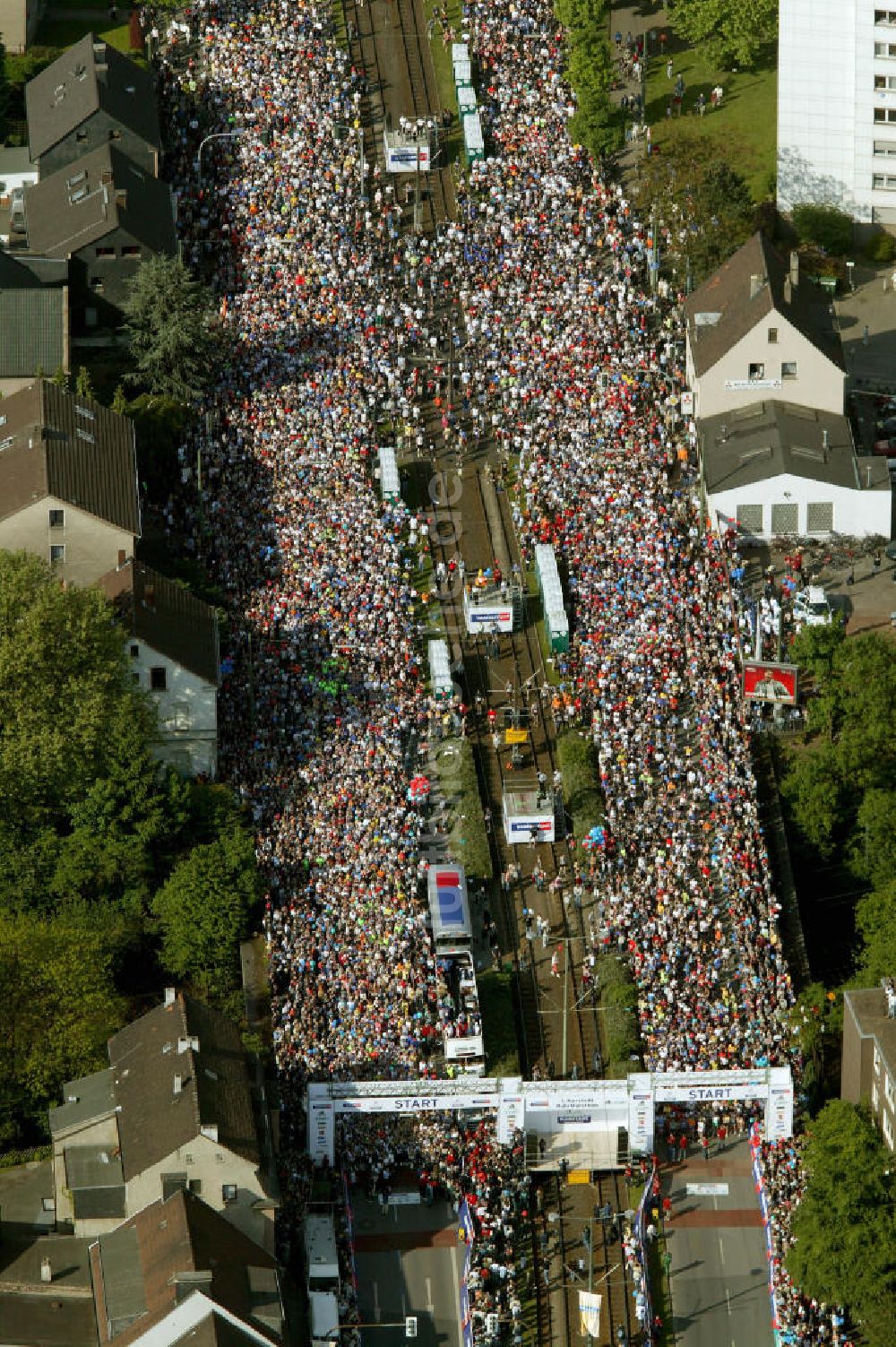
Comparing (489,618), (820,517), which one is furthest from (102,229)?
(820,517)

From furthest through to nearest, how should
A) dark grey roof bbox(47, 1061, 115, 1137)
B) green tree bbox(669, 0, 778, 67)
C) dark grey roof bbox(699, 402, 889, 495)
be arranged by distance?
green tree bbox(669, 0, 778, 67) → dark grey roof bbox(699, 402, 889, 495) → dark grey roof bbox(47, 1061, 115, 1137)

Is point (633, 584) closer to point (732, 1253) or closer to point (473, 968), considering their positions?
point (473, 968)

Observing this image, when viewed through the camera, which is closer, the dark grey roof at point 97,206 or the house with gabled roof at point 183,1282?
the house with gabled roof at point 183,1282

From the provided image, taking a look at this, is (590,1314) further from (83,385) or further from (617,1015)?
(83,385)

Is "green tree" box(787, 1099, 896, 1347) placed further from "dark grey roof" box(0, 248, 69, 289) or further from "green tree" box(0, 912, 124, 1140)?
"dark grey roof" box(0, 248, 69, 289)

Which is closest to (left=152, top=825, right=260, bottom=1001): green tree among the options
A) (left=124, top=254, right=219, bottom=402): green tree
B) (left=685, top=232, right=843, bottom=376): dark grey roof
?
(left=124, top=254, right=219, bottom=402): green tree

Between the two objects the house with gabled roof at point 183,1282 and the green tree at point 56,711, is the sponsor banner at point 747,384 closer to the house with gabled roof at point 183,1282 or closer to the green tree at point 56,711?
the green tree at point 56,711

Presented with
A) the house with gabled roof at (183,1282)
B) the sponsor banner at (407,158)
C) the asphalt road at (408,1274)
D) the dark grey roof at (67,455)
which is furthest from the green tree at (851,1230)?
the sponsor banner at (407,158)

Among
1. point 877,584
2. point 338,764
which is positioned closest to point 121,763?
point 338,764
